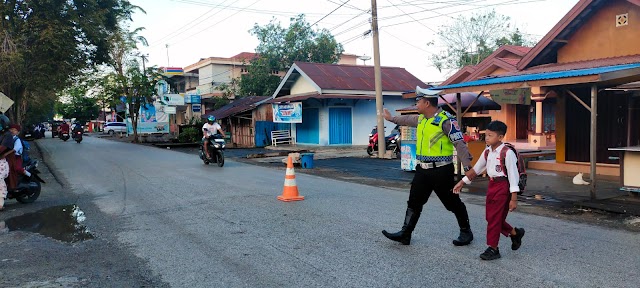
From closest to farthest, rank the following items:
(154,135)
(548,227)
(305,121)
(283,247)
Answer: (283,247) → (548,227) → (305,121) → (154,135)

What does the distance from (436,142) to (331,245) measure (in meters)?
1.70

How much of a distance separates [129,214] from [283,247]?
3.60m

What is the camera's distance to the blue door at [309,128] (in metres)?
27.3

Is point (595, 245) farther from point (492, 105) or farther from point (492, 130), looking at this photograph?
point (492, 105)

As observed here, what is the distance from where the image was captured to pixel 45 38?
2069cm

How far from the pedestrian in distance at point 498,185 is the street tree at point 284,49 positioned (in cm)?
3343

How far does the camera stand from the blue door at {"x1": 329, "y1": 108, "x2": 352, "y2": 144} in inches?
1051

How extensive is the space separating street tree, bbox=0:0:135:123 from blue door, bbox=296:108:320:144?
11145 mm

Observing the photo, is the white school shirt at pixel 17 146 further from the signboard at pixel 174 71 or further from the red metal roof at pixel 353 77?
the signboard at pixel 174 71

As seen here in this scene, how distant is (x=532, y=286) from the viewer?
4.43 meters

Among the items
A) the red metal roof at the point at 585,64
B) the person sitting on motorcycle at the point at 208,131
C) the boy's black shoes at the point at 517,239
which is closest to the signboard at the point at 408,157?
the red metal roof at the point at 585,64

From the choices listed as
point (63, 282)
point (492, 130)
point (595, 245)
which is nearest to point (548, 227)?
point (595, 245)

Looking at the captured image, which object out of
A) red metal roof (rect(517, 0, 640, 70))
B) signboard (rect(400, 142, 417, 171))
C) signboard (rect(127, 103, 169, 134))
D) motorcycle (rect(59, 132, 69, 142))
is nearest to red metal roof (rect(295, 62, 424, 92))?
signboard (rect(400, 142, 417, 171))

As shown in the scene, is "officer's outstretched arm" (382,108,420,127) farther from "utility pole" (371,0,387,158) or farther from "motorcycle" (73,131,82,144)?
"motorcycle" (73,131,82,144)
